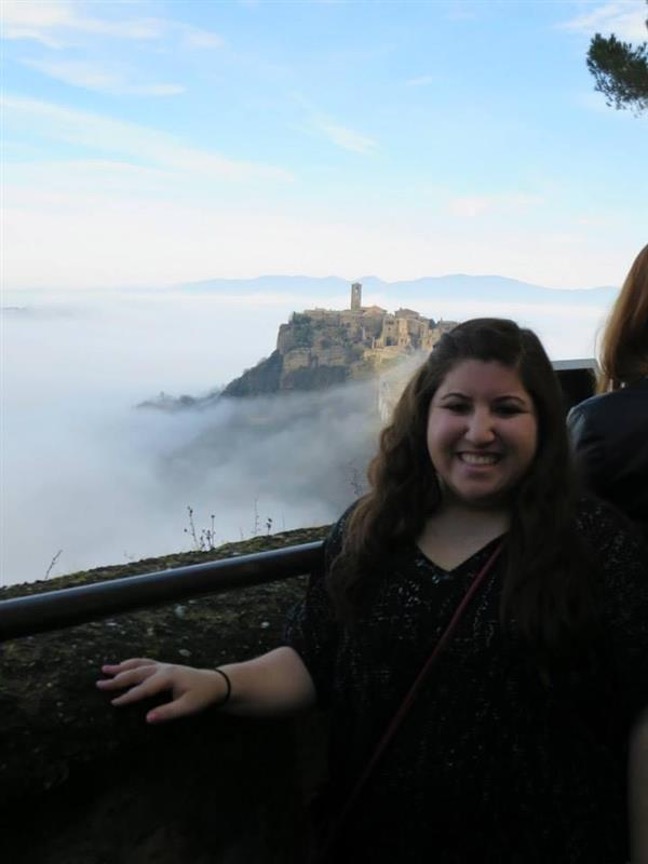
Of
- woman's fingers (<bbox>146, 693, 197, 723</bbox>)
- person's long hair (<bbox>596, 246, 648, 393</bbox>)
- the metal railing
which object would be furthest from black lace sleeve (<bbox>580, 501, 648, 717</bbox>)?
woman's fingers (<bbox>146, 693, 197, 723</bbox>)

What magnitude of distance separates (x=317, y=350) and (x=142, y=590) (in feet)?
88.8

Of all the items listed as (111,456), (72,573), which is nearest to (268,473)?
(111,456)

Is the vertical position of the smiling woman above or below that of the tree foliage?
below

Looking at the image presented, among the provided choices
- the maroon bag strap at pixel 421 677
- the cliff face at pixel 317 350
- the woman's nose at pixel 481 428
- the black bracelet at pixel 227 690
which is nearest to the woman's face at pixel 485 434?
the woman's nose at pixel 481 428

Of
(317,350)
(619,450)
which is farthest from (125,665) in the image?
(317,350)

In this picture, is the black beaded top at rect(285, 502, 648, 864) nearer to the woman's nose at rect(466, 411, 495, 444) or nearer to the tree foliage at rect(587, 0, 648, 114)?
the woman's nose at rect(466, 411, 495, 444)

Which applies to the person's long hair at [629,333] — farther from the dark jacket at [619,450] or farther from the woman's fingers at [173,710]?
the woman's fingers at [173,710]

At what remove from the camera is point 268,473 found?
5266cm

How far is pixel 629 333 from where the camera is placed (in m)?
1.88

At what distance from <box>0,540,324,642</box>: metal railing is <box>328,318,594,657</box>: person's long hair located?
186mm

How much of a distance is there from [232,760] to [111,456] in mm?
71357

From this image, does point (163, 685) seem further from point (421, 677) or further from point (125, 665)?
point (421, 677)

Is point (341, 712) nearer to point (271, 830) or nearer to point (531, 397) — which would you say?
point (271, 830)

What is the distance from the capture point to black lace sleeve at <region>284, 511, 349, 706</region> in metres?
1.71
